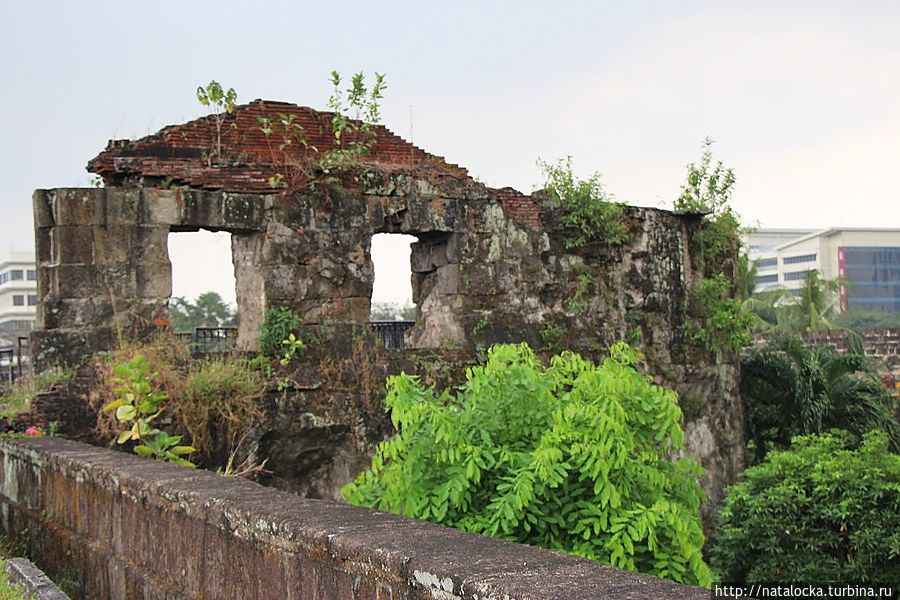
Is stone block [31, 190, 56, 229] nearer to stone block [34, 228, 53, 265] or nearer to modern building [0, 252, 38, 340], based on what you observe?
stone block [34, 228, 53, 265]

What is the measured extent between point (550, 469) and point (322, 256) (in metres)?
5.26

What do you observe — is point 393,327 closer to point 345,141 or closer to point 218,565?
point 345,141

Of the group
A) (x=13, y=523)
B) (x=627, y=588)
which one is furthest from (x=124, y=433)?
(x=627, y=588)

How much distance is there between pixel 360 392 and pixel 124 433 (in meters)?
2.80

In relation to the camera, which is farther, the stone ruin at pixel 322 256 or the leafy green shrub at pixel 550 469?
the stone ruin at pixel 322 256

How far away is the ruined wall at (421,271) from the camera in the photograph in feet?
30.2

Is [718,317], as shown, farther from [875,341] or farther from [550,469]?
[875,341]

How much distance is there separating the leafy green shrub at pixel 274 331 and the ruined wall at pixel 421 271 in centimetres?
13

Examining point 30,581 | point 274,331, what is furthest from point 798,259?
point 30,581

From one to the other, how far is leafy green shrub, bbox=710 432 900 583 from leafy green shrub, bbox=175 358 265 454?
4.19 m

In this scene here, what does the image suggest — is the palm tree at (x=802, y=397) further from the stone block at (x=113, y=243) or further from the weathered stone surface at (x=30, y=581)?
the weathered stone surface at (x=30, y=581)

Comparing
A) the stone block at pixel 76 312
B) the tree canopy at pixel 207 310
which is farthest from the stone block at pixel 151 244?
the tree canopy at pixel 207 310

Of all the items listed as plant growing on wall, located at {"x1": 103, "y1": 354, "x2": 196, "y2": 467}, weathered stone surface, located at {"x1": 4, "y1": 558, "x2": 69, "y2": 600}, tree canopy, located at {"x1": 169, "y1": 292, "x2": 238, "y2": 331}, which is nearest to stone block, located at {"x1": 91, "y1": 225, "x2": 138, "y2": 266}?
plant growing on wall, located at {"x1": 103, "y1": 354, "x2": 196, "y2": 467}

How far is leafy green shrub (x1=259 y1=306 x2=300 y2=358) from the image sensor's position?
9664mm
